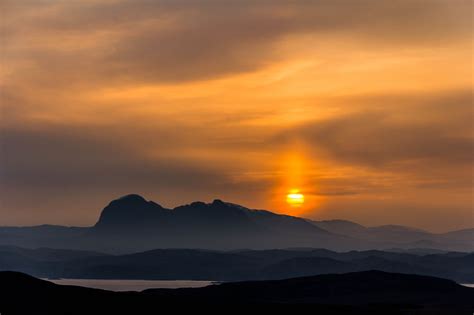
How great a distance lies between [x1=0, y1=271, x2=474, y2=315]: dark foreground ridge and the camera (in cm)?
10375

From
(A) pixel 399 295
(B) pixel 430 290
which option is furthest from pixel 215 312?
(B) pixel 430 290

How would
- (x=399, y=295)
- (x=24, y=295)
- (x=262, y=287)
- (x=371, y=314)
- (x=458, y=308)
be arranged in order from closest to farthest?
(x=24, y=295), (x=371, y=314), (x=458, y=308), (x=399, y=295), (x=262, y=287)

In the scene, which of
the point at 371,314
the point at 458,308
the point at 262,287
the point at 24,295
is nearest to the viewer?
the point at 24,295

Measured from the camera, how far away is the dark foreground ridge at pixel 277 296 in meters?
104

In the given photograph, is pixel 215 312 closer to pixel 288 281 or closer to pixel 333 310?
→ pixel 333 310

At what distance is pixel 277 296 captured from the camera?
159625mm

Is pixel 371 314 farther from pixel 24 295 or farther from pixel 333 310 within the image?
pixel 24 295

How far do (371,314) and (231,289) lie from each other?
53675 mm

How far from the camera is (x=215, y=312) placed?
10588 centimetres

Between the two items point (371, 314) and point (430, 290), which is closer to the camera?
point (371, 314)

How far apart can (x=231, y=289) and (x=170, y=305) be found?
193 ft

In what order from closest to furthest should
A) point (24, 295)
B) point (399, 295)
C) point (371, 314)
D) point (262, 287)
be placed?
1. point (24, 295)
2. point (371, 314)
3. point (399, 295)
4. point (262, 287)

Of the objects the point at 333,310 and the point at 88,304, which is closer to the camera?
the point at 88,304

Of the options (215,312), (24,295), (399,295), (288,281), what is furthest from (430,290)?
(24,295)
